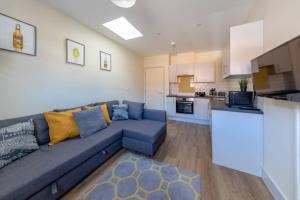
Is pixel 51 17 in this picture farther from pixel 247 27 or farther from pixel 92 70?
pixel 247 27

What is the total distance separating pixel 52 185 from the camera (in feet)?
3.76

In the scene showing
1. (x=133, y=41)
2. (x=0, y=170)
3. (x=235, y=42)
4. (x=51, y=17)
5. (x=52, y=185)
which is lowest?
(x=52, y=185)

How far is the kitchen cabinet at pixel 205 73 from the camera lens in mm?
3883

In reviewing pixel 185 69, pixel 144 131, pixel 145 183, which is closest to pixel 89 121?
pixel 144 131

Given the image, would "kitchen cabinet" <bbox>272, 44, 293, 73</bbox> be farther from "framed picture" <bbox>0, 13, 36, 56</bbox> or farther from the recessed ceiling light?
"framed picture" <bbox>0, 13, 36, 56</bbox>

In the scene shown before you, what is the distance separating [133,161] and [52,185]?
1.04 metres

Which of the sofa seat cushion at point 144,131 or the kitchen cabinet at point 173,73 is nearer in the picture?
the sofa seat cushion at point 144,131

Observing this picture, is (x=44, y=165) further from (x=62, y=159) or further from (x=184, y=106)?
(x=184, y=106)

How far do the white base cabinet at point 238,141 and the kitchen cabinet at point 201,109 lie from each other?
1.97m

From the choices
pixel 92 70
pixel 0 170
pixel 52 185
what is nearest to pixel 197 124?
pixel 92 70

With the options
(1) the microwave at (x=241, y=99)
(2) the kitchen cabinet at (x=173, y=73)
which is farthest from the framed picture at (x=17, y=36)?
(2) the kitchen cabinet at (x=173, y=73)

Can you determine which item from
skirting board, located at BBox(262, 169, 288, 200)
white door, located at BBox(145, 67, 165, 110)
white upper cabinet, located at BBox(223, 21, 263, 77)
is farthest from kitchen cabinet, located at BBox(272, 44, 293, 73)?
white door, located at BBox(145, 67, 165, 110)

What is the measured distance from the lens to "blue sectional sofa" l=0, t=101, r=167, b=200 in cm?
99

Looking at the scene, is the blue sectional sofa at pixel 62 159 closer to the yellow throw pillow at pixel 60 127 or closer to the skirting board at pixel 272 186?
the yellow throw pillow at pixel 60 127
